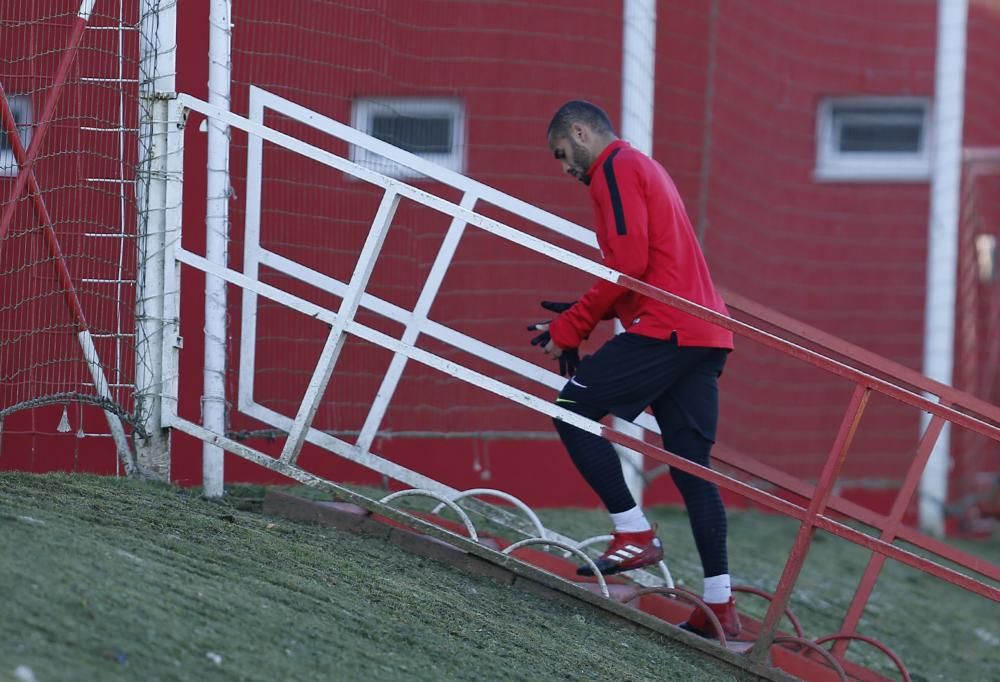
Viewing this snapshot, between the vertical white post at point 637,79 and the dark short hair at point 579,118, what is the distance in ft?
6.76

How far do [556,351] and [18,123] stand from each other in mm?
2055

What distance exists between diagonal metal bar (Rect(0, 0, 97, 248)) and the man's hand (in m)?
1.73

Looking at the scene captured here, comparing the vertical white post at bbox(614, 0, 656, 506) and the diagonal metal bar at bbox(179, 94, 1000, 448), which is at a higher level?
the vertical white post at bbox(614, 0, 656, 506)

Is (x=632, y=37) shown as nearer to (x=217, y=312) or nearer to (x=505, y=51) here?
(x=505, y=51)

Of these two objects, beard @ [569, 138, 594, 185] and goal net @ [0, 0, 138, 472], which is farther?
goal net @ [0, 0, 138, 472]

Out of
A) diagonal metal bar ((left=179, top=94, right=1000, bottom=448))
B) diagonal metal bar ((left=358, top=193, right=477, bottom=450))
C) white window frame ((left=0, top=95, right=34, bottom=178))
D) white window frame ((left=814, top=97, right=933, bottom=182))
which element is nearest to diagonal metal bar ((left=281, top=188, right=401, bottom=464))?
diagonal metal bar ((left=179, top=94, right=1000, bottom=448))

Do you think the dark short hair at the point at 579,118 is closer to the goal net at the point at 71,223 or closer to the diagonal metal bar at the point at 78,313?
the goal net at the point at 71,223

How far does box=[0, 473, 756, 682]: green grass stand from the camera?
3.48 meters

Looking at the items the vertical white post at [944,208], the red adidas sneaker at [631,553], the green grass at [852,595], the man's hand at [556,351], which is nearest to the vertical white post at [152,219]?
the man's hand at [556,351]

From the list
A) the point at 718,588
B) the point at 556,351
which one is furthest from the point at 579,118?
the point at 718,588

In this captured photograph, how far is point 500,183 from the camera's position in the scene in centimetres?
752

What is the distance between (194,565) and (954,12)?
684 centimetres

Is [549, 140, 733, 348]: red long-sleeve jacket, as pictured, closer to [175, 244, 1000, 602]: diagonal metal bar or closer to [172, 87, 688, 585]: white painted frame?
[172, 87, 688, 585]: white painted frame

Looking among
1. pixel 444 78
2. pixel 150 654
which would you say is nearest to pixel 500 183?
pixel 444 78
